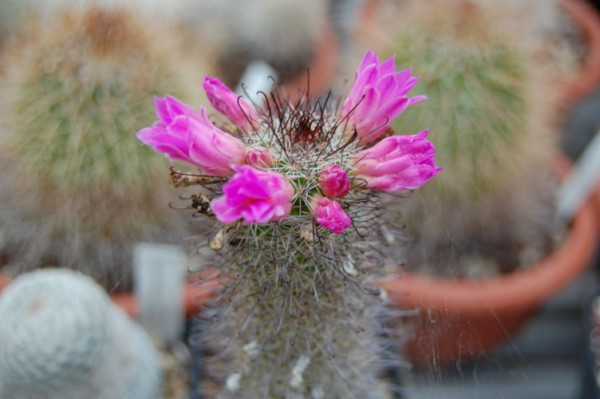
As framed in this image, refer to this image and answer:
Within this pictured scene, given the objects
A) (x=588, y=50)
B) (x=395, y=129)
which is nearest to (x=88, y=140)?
(x=395, y=129)

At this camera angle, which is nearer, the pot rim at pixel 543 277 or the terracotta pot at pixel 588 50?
the pot rim at pixel 543 277

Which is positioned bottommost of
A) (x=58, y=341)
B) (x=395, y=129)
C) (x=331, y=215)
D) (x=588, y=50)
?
(x=58, y=341)

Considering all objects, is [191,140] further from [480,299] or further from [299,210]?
[480,299]

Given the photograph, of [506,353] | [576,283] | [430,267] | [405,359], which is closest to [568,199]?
[576,283]

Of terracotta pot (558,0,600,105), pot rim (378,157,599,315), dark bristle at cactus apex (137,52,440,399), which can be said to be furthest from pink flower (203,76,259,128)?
terracotta pot (558,0,600,105)

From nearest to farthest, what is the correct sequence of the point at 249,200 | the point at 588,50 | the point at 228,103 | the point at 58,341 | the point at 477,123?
the point at 249,200
the point at 228,103
the point at 58,341
the point at 477,123
the point at 588,50

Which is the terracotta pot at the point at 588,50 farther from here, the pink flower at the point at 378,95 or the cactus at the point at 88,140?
the pink flower at the point at 378,95

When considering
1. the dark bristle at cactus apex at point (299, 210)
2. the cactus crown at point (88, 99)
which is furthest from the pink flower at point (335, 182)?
the cactus crown at point (88, 99)
